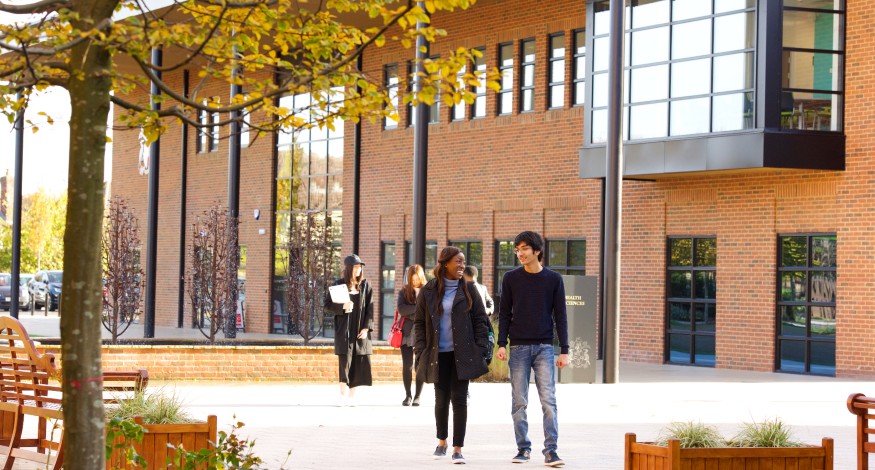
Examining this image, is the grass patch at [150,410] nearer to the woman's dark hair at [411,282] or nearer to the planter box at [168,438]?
the planter box at [168,438]

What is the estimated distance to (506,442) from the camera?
12.7 m

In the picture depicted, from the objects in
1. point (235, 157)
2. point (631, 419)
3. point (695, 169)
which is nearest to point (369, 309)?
point (631, 419)

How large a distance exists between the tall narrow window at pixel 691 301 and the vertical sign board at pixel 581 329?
5768 millimetres

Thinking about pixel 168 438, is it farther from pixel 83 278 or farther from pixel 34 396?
pixel 83 278

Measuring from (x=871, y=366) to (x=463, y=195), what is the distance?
11.5 metres

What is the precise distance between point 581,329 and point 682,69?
6.77 metres

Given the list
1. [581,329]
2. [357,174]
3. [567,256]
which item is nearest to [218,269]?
[567,256]

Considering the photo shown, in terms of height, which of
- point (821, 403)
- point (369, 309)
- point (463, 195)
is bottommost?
point (821, 403)

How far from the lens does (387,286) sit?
1356 inches

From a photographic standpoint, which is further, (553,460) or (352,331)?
(352,331)

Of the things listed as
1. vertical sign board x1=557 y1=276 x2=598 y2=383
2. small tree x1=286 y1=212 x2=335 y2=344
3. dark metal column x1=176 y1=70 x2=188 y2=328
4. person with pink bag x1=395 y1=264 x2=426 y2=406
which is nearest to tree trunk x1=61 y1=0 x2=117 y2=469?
person with pink bag x1=395 y1=264 x2=426 y2=406

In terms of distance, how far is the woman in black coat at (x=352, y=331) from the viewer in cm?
1596

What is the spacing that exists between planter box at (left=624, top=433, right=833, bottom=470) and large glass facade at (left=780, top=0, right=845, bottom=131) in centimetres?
1631

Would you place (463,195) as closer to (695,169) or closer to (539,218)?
(539,218)
